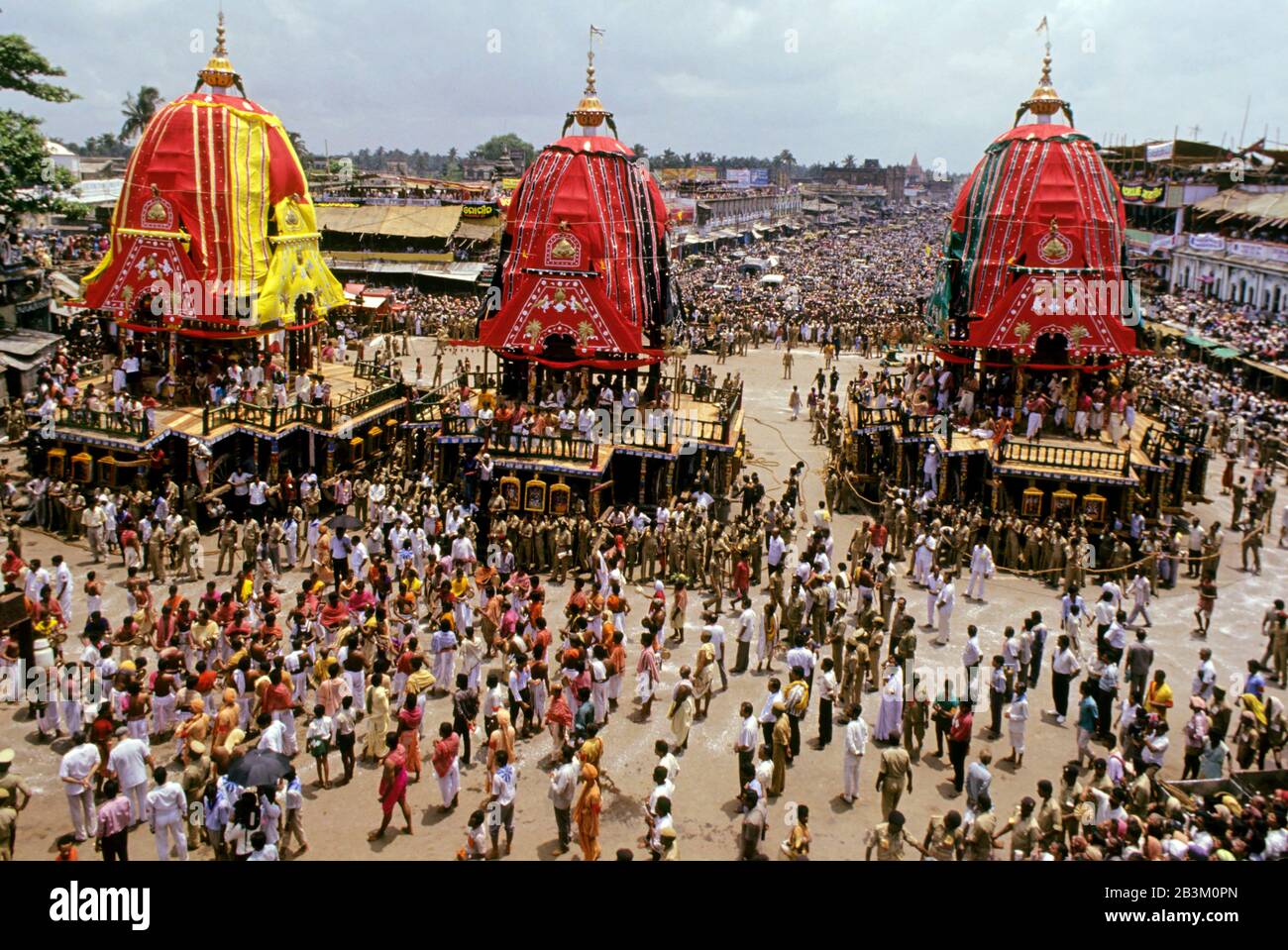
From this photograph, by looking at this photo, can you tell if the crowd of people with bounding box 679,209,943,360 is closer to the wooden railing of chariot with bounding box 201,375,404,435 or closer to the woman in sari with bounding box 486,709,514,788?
the wooden railing of chariot with bounding box 201,375,404,435

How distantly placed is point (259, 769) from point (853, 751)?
6.53 metres

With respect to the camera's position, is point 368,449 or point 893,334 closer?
point 368,449

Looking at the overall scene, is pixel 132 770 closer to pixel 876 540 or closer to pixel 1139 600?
pixel 876 540

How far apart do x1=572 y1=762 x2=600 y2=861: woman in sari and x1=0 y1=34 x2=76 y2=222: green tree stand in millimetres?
29130

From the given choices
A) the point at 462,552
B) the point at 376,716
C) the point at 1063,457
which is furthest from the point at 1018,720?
the point at 1063,457

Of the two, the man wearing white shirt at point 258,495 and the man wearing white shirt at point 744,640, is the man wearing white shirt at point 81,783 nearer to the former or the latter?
the man wearing white shirt at point 744,640

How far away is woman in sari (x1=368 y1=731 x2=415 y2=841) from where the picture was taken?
38.5 feet

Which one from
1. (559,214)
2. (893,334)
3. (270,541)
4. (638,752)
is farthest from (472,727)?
(893,334)

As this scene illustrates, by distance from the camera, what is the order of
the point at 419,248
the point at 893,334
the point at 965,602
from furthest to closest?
the point at 419,248 → the point at 893,334 → the point at 965,602

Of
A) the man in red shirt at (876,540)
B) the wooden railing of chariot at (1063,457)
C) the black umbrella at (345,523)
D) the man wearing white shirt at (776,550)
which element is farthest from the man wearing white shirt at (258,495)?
the wooden railing of chariot at (1063,457)

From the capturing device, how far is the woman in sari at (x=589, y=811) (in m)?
11.2

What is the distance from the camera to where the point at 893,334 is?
48.0 m

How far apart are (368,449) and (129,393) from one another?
5.78 m
